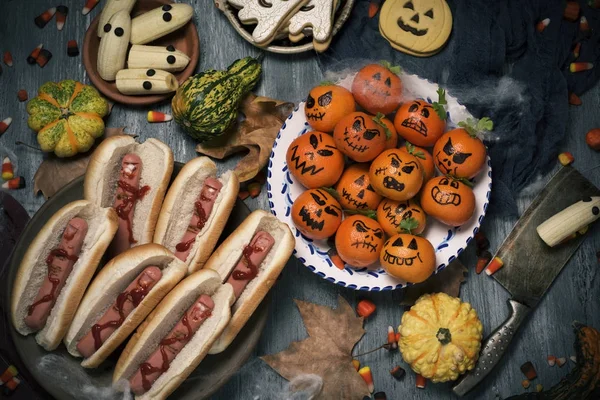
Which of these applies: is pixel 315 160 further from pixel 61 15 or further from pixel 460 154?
pixel 61 15

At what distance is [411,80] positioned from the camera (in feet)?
8.27

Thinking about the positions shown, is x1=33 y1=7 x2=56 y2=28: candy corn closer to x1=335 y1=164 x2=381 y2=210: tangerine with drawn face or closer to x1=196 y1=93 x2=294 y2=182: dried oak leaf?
x1=196 y1=93 x2=294 y2=182: dried oak leaf

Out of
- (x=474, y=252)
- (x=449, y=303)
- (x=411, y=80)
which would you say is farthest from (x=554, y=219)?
(x=411, y=80)

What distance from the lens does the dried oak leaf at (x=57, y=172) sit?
8.89 feet

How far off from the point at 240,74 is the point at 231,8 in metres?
0.33

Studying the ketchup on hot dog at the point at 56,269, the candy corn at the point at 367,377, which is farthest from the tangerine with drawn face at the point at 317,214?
the ketchup on hot dog at the point at 56,269

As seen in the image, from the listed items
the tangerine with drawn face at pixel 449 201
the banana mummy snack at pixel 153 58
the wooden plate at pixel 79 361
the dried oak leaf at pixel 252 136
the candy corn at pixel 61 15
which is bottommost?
the wooden plate at pixel 79 361

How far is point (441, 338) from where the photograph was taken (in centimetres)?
243

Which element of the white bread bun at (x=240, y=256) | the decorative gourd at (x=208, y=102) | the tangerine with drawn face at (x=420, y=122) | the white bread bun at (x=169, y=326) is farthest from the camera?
the decorative gourd at (x=208, y=102)

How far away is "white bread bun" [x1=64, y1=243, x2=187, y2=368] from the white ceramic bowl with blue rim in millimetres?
512

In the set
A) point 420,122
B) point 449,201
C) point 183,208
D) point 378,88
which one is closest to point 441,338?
point 449,201

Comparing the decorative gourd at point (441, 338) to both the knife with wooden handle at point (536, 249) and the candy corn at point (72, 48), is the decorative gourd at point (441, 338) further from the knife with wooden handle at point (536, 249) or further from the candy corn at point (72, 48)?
the candy corn at point (72, 48)

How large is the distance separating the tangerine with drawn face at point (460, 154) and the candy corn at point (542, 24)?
2.72ft

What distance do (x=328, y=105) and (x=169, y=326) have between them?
1024 mm
